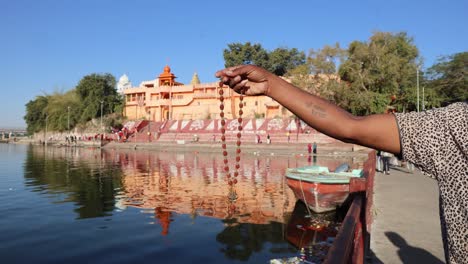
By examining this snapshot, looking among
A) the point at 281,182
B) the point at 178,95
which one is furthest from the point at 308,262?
the point at 178,95

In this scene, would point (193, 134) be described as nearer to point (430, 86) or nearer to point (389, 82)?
point (389, 82)

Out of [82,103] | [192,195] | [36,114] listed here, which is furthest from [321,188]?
[36,114]

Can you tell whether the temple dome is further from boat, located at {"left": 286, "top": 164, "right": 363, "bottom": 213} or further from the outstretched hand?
the outstretched hand

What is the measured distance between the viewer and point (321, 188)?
996cm

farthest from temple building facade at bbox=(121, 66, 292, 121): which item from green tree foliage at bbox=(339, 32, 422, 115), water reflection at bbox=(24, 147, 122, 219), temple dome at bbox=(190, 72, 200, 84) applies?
water reflection at bbox=(24, 147, 122, 219)

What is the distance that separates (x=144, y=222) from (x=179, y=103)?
49097 mm

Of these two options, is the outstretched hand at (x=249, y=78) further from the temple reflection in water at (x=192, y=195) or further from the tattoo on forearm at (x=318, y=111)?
the temple reflection in water at (x=192, y=195)

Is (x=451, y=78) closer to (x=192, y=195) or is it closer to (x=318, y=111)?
(x=192, y=195)

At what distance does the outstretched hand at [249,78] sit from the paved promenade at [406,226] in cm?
471

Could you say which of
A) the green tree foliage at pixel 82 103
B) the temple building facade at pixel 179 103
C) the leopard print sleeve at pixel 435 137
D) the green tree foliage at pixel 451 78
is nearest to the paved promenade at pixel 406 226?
the leopard print sleeve at pixel 435 137

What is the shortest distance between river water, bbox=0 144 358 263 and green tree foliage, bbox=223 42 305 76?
129ft

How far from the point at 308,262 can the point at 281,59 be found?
49451 millimetres

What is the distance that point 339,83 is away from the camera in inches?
1547

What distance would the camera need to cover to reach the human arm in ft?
4.69
